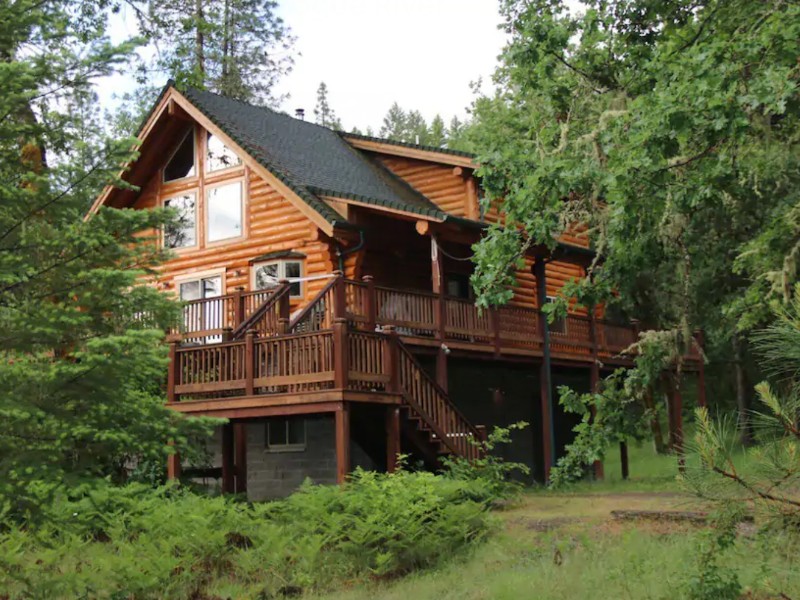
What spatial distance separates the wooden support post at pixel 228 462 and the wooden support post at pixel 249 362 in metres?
2.94

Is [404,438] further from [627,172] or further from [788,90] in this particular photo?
[788,90]

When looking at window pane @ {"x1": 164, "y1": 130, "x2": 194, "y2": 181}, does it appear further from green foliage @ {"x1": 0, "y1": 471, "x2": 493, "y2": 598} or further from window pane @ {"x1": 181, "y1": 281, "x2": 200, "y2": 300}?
green foliage @ {"x1": 0, "y1": 471, "x2": 493, "y2": 598}

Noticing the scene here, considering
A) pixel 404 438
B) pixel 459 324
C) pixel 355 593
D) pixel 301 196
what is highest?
pixel 301 196

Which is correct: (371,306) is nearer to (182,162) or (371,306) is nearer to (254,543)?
(254,543)

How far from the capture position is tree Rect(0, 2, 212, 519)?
9.03 metres

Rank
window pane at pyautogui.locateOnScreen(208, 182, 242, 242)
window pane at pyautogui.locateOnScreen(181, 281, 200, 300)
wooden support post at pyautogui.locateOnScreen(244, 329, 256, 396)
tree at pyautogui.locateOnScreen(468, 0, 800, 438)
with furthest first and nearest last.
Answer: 1. window pane at pyautogui.locateOnScreen(181, 281, 200, 300)
2. window pane at pyautogui.locateOnScreen(208, 182, 242, 242)
3. wooden support post at pyautogui.locateOnScreen(244, 329, 256, 396)
4. tree at pyautogui.locateOnScreen(468, 0, 800, 438)

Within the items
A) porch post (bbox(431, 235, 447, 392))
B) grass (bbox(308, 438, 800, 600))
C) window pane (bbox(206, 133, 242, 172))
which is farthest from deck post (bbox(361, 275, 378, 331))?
window pane (bbox(206, 133, 242, 172))

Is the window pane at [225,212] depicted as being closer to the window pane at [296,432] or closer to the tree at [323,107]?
the window pane at [296,432]

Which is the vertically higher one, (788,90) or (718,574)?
(788,90)

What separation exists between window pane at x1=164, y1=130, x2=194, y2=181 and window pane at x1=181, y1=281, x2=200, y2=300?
286 cm

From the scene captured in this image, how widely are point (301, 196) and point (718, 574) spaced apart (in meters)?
15.2

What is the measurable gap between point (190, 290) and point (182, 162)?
11.3 ft

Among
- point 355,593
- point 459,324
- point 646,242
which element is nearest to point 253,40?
point 459,324

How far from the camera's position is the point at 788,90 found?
1002cm
